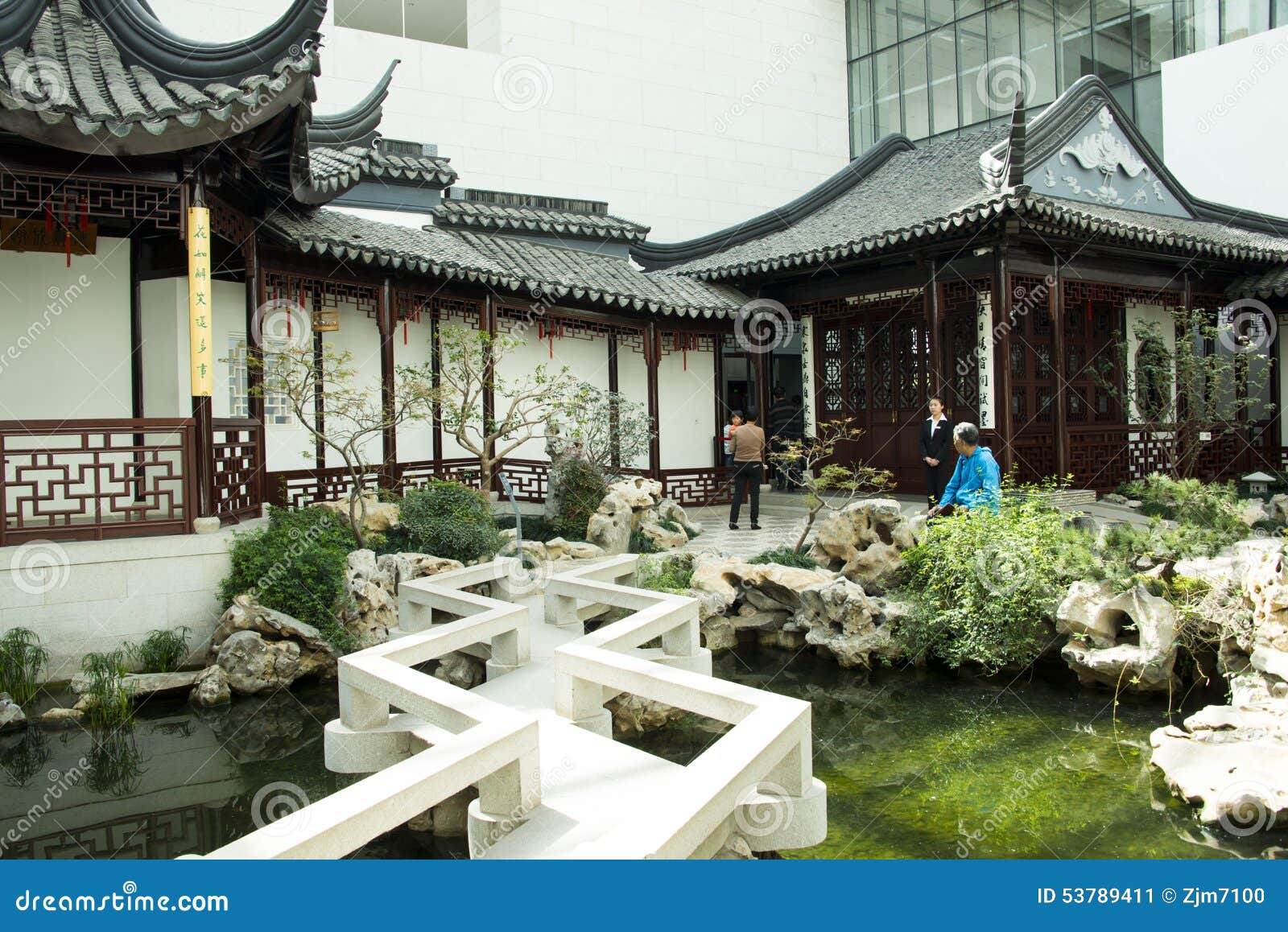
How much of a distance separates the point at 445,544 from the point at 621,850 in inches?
Result: 205

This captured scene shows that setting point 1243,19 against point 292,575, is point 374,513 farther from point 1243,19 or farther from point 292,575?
point 1243,19

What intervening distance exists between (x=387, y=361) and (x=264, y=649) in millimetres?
4260

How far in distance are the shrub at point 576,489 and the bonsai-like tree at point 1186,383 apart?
6.15 meters

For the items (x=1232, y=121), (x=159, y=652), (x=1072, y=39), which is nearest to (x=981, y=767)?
(x=159, y=652)

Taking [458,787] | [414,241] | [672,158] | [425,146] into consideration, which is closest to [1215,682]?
[458,787]

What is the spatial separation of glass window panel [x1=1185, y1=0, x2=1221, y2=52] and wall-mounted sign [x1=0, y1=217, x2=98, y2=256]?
1676 cm

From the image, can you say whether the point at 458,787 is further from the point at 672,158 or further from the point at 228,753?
the point at 672,158

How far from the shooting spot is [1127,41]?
17.0 m

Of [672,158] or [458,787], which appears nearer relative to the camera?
[458,787]

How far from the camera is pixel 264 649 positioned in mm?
5996

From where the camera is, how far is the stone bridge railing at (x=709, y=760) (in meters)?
2.80

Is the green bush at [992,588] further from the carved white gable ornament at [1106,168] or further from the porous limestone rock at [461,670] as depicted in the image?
the carved white gable ornament at [1106,168]

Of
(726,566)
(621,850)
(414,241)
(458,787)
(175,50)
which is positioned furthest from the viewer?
(414,241)

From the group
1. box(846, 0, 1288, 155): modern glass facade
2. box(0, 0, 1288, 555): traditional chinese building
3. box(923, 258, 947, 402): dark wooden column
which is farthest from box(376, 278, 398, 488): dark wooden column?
box(846, 0, 1288, 155): modern glass facade
